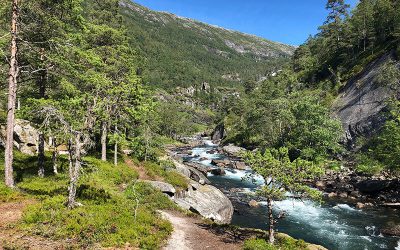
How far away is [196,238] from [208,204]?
12.4 meters

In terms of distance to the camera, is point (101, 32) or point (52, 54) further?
point (101, 32)

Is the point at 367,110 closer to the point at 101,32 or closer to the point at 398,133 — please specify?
the point at 398,133

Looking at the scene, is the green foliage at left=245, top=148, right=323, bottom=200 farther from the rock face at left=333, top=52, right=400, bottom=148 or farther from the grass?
the rock face at left=333, top=52, right=400, bottom=148

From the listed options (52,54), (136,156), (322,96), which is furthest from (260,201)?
(322,96)

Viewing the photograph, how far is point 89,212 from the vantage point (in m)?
16.6

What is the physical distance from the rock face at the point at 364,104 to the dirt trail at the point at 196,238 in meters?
43.3

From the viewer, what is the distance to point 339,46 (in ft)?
312

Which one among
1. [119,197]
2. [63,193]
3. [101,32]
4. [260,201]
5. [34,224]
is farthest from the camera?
[260,201]

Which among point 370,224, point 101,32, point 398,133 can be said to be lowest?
point 370,224

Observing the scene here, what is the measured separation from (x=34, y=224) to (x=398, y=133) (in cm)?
3449

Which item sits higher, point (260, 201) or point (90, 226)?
point (90, 226)

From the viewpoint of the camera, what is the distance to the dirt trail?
54.3 feet

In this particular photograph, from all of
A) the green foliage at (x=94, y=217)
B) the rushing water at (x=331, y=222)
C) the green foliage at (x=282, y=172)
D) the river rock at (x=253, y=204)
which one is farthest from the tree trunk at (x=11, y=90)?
the river rock at (x=253, y=204)

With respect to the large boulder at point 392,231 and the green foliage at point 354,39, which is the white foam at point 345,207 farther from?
the green foliage at point 354,39
